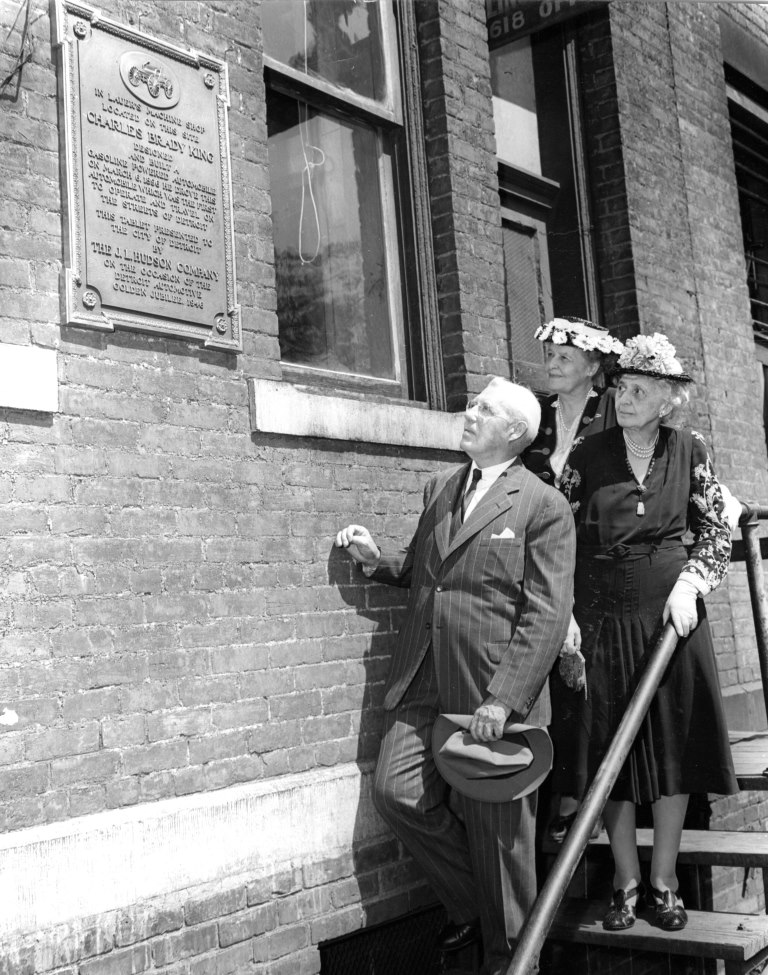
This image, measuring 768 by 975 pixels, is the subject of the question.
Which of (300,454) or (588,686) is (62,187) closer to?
(300,454)

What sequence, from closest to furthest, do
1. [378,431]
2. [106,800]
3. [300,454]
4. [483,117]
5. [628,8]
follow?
[106,800] → [300,454] → [378,431] → [483,117] → [628,8]

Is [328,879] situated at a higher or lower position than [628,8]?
lower

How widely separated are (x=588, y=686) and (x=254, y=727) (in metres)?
1.19

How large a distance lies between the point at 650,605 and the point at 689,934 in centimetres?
108

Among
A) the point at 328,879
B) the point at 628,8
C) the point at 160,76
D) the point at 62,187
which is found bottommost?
the point at 328,879

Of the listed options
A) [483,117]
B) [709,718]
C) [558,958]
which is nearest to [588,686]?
[709,718]

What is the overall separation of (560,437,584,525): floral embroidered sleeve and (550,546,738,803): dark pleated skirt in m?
0.23

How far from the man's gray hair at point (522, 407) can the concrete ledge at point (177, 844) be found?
4.53 feet

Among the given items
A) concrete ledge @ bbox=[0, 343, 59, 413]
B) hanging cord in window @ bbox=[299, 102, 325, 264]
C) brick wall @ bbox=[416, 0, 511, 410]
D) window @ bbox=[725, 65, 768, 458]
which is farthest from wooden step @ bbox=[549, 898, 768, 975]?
window @ bbox=[725, 65, 768, 458]

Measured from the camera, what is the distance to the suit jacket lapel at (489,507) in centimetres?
396

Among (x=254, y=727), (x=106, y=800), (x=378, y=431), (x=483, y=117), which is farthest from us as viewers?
(x=483, y=117)

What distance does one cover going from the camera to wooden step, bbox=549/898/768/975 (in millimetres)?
3666

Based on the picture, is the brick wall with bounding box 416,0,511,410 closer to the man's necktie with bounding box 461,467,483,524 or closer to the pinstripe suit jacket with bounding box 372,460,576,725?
the man's necktie with bounding box 461,467,483,524

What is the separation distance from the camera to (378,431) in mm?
4551
